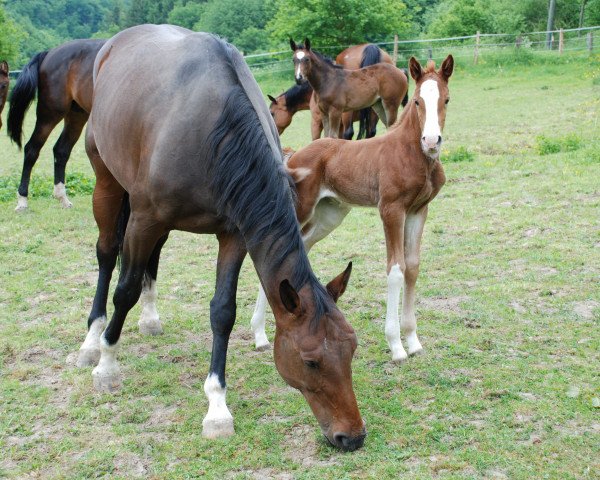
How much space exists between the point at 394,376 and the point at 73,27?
78397 millimetres

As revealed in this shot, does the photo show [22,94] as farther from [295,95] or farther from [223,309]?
[223,309]

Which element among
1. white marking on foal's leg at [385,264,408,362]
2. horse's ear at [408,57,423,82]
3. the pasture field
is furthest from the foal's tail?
white marking on foal's leg at [385,264,408,362]

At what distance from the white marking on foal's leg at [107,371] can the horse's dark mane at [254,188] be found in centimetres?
116

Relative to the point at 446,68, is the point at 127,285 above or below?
below

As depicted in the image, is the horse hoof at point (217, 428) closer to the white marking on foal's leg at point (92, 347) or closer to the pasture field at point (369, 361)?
the pasture field at point (369, 361)

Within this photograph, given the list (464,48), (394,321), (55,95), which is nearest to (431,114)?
(394,321)

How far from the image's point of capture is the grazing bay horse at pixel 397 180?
3.99 metres

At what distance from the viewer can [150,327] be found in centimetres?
454

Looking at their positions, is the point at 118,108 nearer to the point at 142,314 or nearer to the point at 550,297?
the point at 142,314

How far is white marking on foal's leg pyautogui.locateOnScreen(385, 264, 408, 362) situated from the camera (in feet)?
13.1

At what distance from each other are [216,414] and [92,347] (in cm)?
125

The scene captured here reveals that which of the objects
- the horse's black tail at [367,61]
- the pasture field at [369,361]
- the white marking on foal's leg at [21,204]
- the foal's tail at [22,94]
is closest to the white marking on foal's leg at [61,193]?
the pasture field at [369,361]

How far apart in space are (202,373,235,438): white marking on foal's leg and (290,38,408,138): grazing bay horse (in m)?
7.28

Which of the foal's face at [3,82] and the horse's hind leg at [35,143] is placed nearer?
the horse's hind leg at [35,143]
